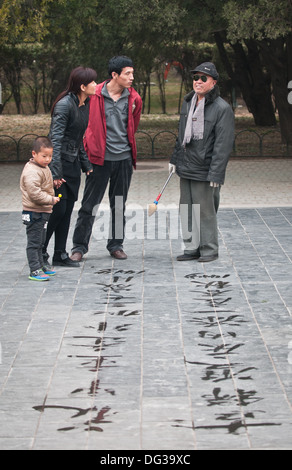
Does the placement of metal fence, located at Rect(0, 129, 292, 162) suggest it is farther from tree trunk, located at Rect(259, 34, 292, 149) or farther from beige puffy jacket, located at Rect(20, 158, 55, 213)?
beige puffy jacket, located at Rect(20, 158, 55, 213)

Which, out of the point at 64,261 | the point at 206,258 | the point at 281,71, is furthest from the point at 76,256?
the point at 281,71

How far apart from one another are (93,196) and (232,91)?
65.0ft

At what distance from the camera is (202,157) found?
7.75 metres

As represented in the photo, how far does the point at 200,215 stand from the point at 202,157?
57 centimetres

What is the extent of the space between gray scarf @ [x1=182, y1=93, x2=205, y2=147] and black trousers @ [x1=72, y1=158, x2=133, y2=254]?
646 mm

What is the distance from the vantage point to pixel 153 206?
820 centimetres

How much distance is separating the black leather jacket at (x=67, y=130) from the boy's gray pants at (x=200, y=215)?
1.12 metres

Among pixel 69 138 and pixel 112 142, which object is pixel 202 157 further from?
pixel 69 138

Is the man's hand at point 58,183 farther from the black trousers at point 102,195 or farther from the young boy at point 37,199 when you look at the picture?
the black trousers at point 102,195

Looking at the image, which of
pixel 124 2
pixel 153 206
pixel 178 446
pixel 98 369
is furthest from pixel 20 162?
pixel 178 446

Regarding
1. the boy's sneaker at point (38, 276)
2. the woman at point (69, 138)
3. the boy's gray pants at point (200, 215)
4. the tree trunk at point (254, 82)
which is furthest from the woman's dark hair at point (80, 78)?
the tree trunk at point (254, 82)

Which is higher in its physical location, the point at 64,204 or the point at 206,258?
the point at 64,204

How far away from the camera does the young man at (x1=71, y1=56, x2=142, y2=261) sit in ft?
25.4

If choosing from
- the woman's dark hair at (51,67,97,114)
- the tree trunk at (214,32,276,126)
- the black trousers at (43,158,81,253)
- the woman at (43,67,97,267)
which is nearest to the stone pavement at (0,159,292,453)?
the black trousers at (43,158,81,253)
